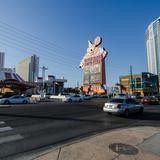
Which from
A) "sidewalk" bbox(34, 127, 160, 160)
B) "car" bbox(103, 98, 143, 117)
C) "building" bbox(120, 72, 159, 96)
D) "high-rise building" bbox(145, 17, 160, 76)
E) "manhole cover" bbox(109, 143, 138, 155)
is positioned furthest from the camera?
"building" bbox(120, 72, 159, 96)

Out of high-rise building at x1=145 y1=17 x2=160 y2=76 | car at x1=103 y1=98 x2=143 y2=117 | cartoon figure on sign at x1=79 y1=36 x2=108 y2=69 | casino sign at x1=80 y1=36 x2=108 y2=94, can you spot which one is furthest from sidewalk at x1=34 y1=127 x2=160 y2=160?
cartoon figure on sign at x1=79 y1=36 x2=108 y2=69

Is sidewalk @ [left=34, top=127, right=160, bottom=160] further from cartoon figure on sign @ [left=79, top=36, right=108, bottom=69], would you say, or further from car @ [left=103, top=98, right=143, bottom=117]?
cartoon figure on sign @ [left=79, top=36, right=108, bottom=69]

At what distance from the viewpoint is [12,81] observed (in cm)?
5138

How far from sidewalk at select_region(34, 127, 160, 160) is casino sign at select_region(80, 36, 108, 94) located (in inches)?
1833

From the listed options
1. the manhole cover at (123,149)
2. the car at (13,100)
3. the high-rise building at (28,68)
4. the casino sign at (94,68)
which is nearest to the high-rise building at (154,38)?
the manhole cover at (123,149)

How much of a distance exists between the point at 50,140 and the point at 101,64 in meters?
47.8

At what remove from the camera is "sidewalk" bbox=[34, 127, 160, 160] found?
6559 mm

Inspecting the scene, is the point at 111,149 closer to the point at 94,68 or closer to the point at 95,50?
the point at 94,68

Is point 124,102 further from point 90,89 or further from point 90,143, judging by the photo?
point 90,89

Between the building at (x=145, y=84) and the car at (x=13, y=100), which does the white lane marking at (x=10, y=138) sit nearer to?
the car at (x=13, y=100)

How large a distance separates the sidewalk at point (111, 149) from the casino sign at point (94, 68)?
46.6 metres

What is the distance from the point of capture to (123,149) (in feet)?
24.9

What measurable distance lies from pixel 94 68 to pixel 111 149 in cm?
5123

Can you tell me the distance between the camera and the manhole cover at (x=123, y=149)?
7260mm
